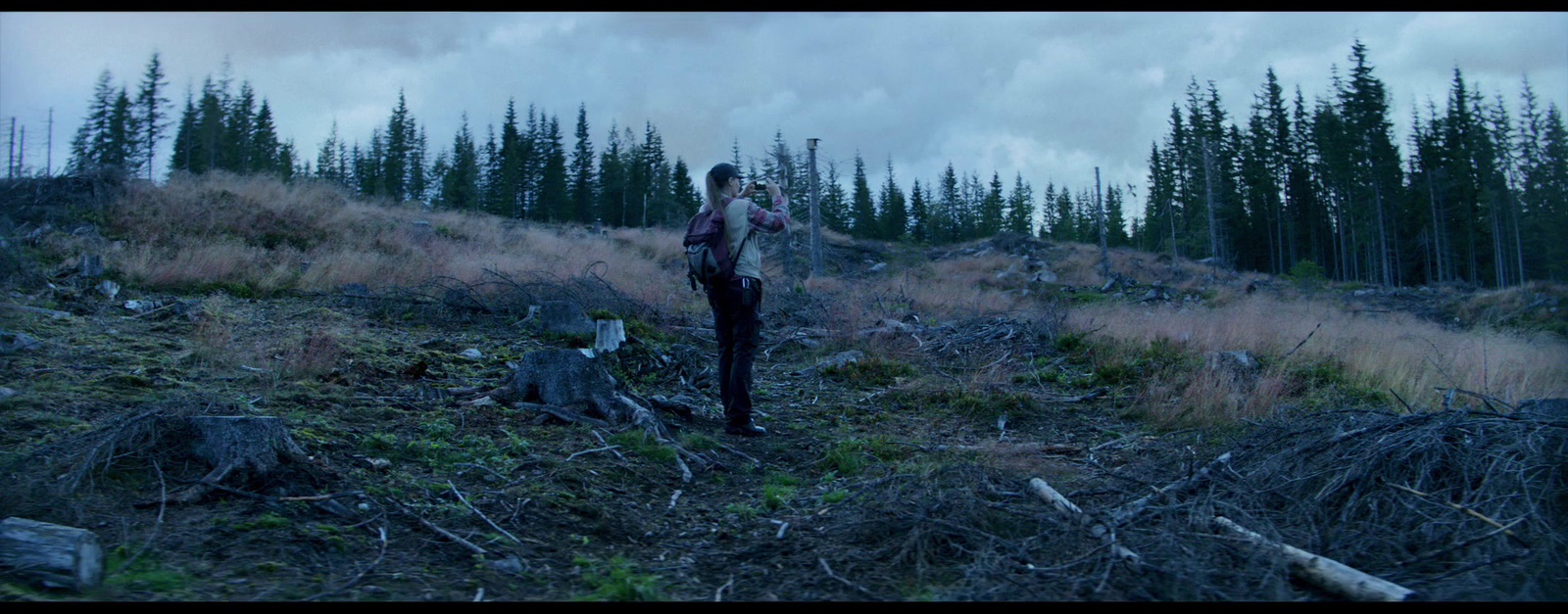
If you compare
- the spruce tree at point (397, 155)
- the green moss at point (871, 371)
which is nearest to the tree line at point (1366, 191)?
the green moss at point (871, 371)

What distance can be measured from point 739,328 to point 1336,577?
11.5ft

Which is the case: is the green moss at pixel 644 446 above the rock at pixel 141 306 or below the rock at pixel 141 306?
below

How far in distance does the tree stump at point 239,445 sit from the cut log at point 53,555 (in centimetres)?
74

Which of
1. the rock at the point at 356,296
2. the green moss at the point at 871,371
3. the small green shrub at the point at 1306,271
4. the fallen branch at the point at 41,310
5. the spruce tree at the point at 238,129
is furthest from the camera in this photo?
the spruce tree at the point at 238,129

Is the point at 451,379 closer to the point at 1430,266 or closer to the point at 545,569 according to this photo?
the point at 545,569

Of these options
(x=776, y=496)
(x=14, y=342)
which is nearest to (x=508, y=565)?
(x=776, y=496)

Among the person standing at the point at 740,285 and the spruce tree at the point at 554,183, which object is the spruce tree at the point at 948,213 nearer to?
the spruce tree at the point at 554,183

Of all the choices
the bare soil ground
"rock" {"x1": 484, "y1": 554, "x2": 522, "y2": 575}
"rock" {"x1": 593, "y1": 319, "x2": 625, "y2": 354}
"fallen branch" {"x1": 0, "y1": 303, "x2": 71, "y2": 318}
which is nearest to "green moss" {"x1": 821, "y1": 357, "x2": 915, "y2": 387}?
the bare soil ground

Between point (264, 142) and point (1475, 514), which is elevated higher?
point (264, 142)

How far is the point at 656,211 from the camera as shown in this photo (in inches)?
2207

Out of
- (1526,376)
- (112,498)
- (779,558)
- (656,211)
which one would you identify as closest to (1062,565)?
(779,558)

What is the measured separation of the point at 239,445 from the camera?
3264mm

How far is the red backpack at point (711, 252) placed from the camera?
5004mm

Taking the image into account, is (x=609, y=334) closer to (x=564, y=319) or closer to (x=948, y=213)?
(x=564, y=319)
